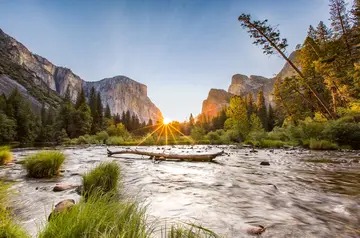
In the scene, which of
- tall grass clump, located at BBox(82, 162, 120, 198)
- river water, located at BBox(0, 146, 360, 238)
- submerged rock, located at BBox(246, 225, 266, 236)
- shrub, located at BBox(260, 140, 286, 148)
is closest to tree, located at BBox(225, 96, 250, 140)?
shrub, located at BBox(260, 140, 286, 148)

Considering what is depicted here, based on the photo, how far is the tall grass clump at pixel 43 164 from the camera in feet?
28.0

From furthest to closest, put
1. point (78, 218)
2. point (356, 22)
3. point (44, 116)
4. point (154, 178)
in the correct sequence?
1. point (44, 116)
2. point (356, 22)
3. point (154, 178)
4. point (78, 218)

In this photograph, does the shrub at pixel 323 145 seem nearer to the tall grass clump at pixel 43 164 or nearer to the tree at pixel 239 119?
the tree at pixel 239 119

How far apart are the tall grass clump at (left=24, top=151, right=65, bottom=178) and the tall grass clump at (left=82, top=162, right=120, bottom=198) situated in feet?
11.4

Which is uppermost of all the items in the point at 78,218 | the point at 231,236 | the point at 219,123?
the point at 219,123

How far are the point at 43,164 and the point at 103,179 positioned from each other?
13.7ft

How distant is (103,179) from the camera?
5824 mm

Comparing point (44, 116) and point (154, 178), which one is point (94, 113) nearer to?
point (44, 116)

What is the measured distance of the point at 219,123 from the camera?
325 ft

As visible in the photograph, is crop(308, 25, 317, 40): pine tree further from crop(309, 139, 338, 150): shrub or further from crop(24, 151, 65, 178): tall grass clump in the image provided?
crop(24, 151, 65, 178): tall grass clump

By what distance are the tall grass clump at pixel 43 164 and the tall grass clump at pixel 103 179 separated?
3.47 m

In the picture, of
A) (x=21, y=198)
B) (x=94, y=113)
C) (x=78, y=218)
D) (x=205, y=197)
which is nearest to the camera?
(x=78, y=218)

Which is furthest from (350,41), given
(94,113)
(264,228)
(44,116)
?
(44,116)

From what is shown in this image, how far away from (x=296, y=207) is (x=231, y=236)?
2.28m
